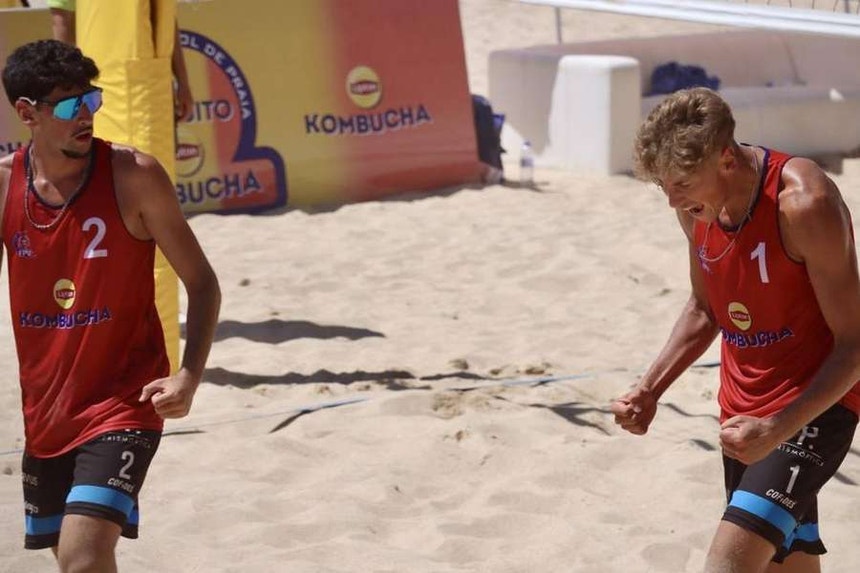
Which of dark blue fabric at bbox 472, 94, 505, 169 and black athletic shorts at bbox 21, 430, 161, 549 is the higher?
black athletic shorts at bbox 21, 430, 161, 549

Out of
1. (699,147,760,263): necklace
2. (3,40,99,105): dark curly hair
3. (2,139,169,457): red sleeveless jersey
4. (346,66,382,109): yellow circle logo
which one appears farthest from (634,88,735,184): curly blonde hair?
(346,66,382,109): yellow circle logo

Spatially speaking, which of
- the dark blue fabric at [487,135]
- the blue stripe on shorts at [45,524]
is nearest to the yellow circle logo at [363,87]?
the dark blue fabric at [487,135]

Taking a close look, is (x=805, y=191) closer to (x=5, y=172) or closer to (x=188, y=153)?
(x=5, y=172)

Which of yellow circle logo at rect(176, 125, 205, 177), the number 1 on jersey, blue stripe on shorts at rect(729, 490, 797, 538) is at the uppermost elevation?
the number 1 on jersey

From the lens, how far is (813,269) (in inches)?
121

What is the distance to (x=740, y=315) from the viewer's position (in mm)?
3238

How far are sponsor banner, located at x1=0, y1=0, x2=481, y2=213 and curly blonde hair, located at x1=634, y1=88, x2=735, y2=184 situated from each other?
6659mm

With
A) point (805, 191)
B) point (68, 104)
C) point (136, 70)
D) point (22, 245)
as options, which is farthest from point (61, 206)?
point (136, 70)

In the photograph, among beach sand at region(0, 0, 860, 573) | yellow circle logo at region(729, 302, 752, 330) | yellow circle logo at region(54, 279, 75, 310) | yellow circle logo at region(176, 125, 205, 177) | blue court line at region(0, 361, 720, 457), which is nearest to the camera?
yellow circle logo at region(729, 302, 752, 330)

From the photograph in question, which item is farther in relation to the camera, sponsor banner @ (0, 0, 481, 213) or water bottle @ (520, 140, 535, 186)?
water bottle @ (520, 140, 535, 186)

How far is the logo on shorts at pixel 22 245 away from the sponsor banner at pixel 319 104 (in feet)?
19.2

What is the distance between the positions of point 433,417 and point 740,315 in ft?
8.53

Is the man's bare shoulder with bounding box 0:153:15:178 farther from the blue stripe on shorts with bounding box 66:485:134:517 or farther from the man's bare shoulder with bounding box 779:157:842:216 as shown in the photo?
the man's bare shoulder with bounding box 779:157:842:216

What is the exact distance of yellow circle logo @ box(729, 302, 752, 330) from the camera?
322 cm
